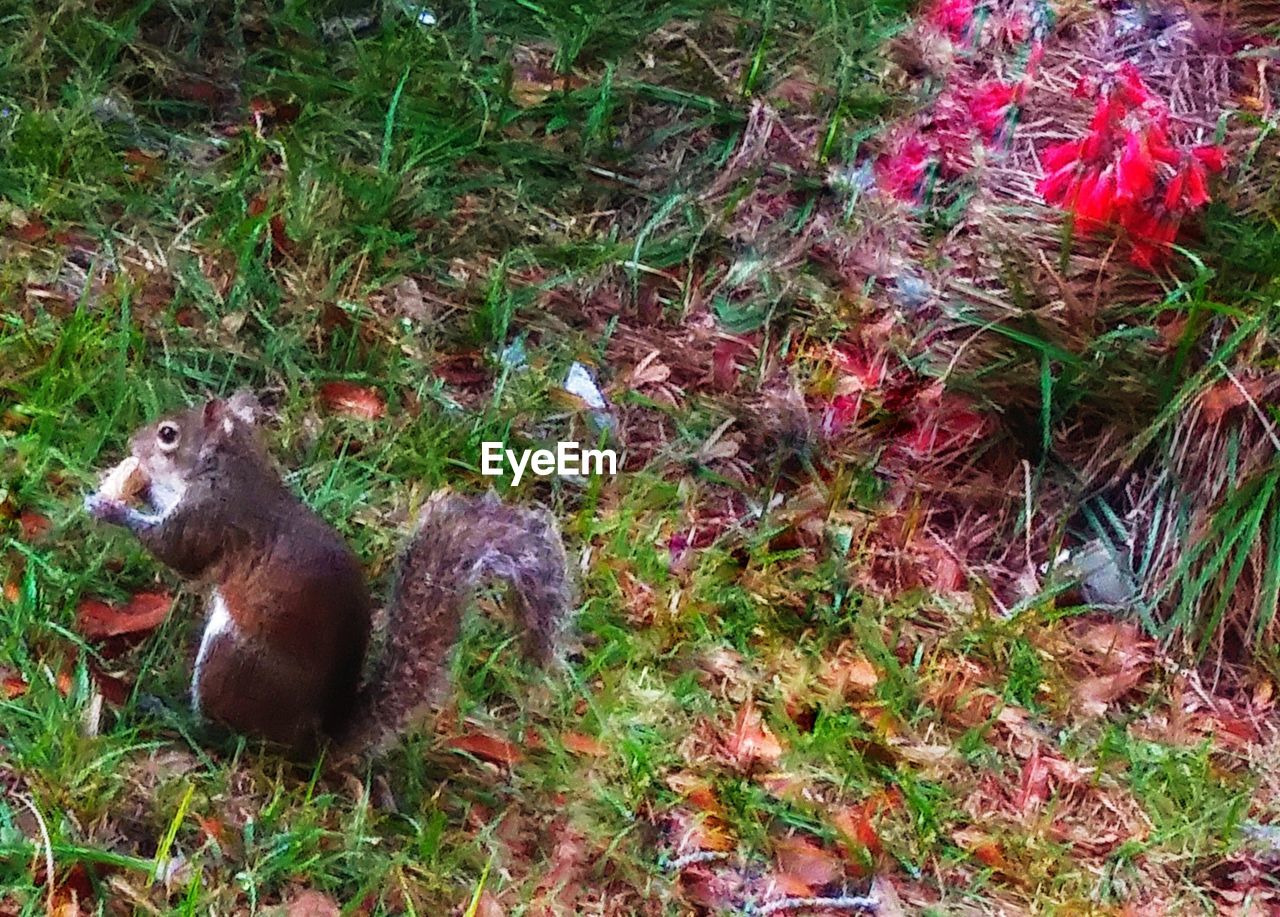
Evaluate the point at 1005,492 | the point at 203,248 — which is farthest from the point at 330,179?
the point at 1005,492

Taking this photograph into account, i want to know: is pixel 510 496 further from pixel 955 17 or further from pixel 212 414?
pixel 955 17

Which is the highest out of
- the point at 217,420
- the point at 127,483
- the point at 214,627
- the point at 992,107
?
the point at 992,107

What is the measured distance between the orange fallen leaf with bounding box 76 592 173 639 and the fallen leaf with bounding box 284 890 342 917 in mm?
537

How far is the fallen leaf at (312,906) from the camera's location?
6.44 feet

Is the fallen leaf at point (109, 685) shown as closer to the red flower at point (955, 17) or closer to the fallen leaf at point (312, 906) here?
the fallen leaf at point (312, 906)

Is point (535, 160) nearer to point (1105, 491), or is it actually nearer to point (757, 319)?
point (757, 319)

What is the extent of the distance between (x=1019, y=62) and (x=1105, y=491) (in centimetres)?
106

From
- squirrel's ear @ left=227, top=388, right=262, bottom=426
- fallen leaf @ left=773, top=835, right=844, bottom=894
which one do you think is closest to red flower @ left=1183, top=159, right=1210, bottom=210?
fallen leaf @ left=773, top=835, right=844, bottom=894

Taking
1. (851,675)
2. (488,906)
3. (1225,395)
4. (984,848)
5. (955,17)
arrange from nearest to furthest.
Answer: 1. (488,906)
2. (984,848)
3. (851,675)
4. (1225,395)
5. (955,17)

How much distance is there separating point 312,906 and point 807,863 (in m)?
0.75

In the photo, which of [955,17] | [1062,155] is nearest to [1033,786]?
[1062,155]

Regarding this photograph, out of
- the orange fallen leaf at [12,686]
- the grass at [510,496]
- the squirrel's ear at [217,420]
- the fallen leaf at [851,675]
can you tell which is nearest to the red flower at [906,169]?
the grass at [510,496]

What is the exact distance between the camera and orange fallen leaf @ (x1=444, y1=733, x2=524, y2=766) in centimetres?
227

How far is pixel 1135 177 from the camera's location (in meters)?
2.74
